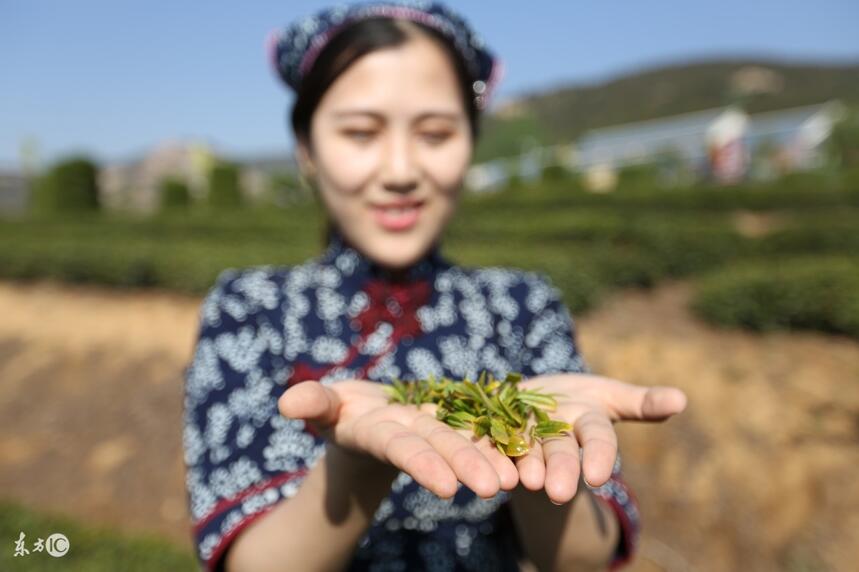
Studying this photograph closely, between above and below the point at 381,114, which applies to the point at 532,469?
below

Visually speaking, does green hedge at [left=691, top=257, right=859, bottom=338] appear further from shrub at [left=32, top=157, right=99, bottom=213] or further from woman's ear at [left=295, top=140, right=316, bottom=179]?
shrub at [left=32, top=157, right=99, bottom=213]

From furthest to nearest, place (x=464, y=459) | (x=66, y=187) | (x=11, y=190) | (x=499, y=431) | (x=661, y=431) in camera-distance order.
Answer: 1. (x=11, y=190)
2. (x=66, y=187)
3. (x=661, y=431)
4. (x=499, y=431)
5. (x=464, y=459)

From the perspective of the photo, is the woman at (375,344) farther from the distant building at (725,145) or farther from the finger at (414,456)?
the distant building at (725,145)

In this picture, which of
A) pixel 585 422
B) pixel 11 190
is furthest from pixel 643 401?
pixel 11 190

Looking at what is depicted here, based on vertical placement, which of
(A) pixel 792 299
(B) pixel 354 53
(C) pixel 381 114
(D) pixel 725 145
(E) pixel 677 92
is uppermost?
(B) pixel 354 53

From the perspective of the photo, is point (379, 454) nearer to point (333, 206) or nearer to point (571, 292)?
point (333, 206)

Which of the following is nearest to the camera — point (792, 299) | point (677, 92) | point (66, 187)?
point (792, 299)

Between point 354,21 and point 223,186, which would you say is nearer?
point 354,21

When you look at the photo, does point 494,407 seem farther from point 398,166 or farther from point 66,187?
point 66,187

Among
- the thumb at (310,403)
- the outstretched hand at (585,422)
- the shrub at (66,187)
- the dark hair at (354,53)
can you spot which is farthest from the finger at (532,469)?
the shrub at (66,187)
